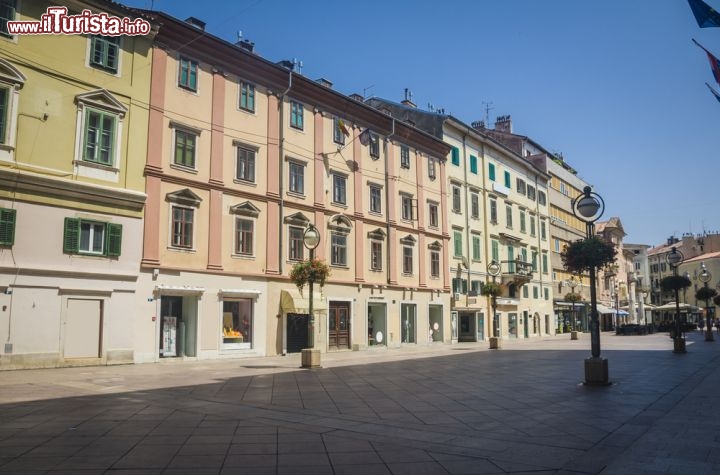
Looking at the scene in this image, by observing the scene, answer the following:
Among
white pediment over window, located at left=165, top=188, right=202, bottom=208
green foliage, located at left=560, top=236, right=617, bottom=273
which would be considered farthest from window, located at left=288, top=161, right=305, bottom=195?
green foliage, located at left=560, top=236, right=617, bottom=273

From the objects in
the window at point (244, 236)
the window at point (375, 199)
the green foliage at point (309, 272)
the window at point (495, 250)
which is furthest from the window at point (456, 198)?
the green foliage at point (309, 272)

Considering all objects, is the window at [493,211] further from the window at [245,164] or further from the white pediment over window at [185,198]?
the white pediment over window at [185,198]

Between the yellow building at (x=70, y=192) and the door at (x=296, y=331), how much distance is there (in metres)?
8.64

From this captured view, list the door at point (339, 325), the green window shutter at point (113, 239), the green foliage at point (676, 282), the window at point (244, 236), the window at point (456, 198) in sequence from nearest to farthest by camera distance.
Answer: the green window shutter at point (113, 239), the window at point (244, 236), the green foliage at point (676, 282), the door at point (339, 325), the window at point (456, 198)

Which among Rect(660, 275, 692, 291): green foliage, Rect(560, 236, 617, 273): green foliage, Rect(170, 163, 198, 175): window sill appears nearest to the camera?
Rect(560, 236, 617, 273): green foliage

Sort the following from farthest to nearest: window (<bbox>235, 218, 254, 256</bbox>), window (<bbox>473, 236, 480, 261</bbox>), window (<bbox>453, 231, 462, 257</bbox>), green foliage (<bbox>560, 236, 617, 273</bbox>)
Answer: window (<bbox>473, 236, 480, 261</bbox>) < window (<bbox>453, 231, 462, 257</bbox>) < window (<bbox>235, 218, 254, 256</bbox>) < green foliage (<bbox>560, 236, 617, 273</bbox>)

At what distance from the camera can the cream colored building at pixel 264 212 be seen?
23.8 m

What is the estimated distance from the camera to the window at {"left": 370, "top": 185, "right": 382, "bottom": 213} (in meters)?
34.9

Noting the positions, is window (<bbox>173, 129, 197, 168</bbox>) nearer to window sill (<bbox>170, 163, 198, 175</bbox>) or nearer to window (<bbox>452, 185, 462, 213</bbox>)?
window sill (<bbox>170, 163, 198, 175</bbox>)

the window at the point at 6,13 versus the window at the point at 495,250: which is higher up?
the window at the point at 6,13

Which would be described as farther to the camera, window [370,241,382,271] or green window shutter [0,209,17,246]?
window [370,241,382,271]

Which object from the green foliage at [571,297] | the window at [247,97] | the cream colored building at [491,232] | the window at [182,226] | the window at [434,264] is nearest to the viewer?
the window at [182,226]

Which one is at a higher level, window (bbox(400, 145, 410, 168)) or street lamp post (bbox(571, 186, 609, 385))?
window (bbox(400, 145, 410, 168))

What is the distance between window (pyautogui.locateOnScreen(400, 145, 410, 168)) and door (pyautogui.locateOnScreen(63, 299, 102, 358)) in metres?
22.2
